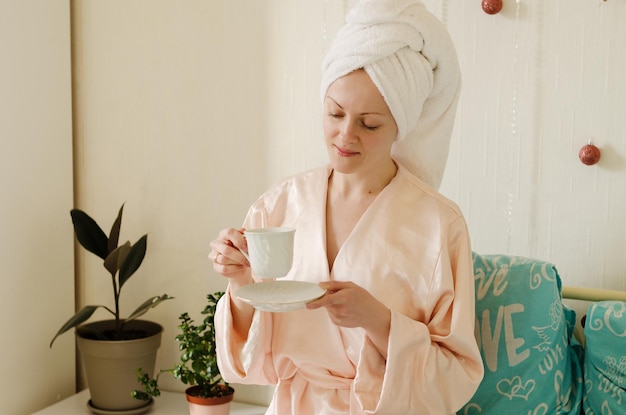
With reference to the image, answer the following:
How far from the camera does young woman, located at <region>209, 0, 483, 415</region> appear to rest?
58.7 inches

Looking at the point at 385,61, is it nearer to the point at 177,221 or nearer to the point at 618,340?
the point at 618,340

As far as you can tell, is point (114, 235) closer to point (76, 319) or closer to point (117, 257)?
point (117, 257)

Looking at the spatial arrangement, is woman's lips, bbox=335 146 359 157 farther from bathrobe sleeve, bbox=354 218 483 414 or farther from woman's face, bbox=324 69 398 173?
bathrobe sleeve, bbox=354 218 483 414

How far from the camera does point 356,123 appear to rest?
1523 millimetres

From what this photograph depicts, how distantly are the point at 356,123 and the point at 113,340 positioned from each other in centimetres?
116

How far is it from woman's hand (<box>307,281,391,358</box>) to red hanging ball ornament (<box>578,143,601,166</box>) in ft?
2.49

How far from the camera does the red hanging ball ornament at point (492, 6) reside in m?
1.97

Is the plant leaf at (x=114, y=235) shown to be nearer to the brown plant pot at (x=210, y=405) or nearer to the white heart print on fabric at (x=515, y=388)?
the brown plant pot at (x=210, y=405)

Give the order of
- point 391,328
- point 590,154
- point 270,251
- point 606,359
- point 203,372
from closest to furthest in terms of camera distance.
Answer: point 270,251 → point 391,328 → point 606,359 → point 590,154 → point 203,372

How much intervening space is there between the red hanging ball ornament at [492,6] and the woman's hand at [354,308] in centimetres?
91

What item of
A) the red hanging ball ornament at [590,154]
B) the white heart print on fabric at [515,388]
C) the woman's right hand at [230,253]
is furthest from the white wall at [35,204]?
the red hanging ball ornament at [590,154]

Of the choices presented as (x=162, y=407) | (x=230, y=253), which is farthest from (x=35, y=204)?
(x=230, y=253)

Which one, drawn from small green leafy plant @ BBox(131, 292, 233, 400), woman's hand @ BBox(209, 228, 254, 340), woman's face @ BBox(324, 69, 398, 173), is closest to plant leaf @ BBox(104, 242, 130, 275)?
small green leafy plant @ BBox(131, 292, 233, 400)

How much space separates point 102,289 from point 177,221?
1.23 ft
